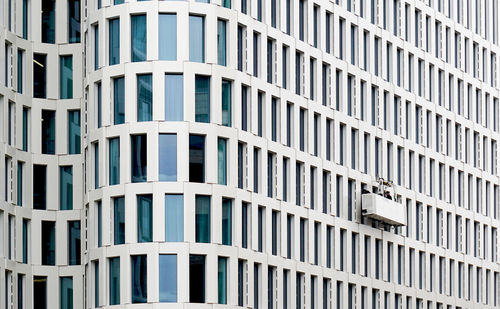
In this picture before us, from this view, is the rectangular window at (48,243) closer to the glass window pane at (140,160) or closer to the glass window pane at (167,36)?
the glass window pane at (140,160)

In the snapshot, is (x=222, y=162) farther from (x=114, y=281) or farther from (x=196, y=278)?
(x=114, y=281)

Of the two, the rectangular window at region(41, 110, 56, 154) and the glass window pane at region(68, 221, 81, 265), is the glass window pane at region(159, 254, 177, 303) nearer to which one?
the glass window pane at region(68, 221, 81, 265)

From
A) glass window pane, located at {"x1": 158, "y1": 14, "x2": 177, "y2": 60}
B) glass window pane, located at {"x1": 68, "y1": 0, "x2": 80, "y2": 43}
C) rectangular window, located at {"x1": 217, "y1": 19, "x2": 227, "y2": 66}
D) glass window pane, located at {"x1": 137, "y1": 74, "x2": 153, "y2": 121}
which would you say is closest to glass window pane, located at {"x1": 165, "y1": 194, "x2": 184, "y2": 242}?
glass window pane, located at {"x1": 137, "y1": 74, "x2": 153, "y2": 121}

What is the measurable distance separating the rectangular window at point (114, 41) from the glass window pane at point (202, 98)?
4390mm

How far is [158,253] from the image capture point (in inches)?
3743

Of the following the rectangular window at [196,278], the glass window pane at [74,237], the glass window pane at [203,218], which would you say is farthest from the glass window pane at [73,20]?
the rectangular window at [196,278]

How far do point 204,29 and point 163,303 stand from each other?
568 inches

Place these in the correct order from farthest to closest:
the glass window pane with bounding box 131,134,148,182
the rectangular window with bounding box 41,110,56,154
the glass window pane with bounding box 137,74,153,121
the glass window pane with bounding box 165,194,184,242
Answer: the rectangular window with bounding box 41,110,56,154 < the glass window pane with bounding box 137,74,153,121 < the glass window pane with bounding box 131,134,148,182 < the glass window pane with bounding box 165,194,184,242

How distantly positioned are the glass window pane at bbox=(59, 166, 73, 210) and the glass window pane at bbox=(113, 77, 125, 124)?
750cm

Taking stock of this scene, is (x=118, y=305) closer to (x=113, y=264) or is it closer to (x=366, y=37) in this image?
(x=113, y=264)

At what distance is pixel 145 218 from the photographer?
3762 inches

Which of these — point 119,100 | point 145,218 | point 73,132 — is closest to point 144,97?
point 119,100

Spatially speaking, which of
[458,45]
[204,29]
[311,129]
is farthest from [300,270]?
[458,45]

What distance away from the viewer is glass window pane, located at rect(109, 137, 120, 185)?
96750mm
